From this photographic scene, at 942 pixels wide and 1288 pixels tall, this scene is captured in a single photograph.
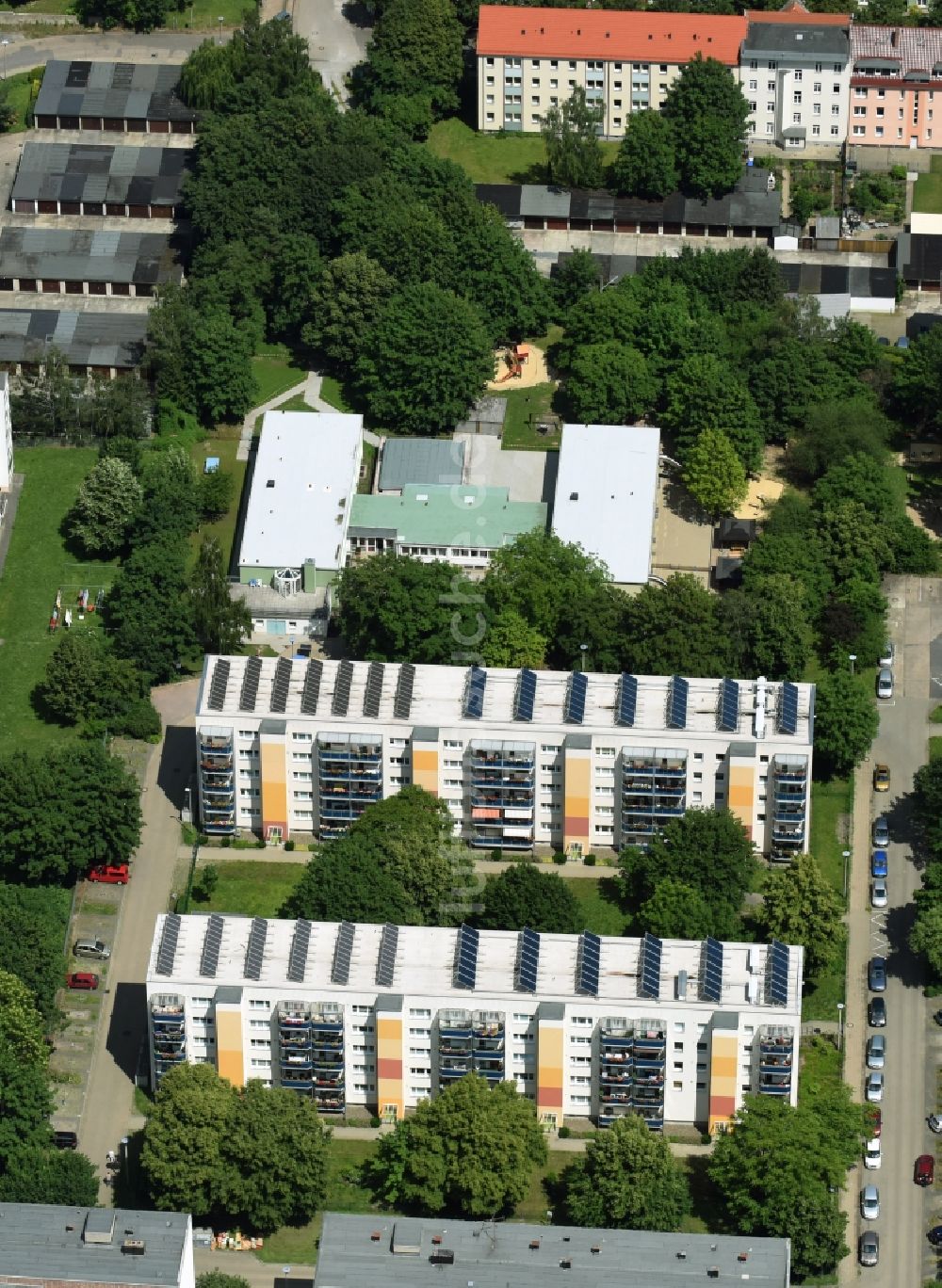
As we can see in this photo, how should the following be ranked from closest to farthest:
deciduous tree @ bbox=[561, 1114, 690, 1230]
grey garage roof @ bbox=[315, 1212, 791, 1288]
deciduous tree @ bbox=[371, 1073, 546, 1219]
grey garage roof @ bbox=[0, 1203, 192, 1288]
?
1. grey garage roof @ bbox=[315, 1212, 791, 1288]
2. grey garage roof @ bbox=[0, 1203, 192, 1288]
3. deciduous tree @ bbox=[561, 1114, 690, 1230]
4. deciduous tree @ bbox=[371, 1073, 546, 1219]

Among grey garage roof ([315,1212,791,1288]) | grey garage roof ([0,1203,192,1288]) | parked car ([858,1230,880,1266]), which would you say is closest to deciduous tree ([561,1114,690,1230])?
Answer: grey garage roof ([315,1212,791,1288])

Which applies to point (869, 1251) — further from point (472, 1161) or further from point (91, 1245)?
point (91, 1245)

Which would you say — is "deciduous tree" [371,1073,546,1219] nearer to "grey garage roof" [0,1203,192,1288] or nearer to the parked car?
"grey garage roof" [0,1203,192,1288]

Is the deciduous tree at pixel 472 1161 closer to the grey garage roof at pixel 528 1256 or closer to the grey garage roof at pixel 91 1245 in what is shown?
the grey garage roof at pixel 528 1256

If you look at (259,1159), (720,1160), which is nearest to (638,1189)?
(720,1160)

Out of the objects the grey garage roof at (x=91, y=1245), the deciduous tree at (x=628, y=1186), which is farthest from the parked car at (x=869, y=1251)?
the grey garage roof at (x=91, y=1245)
